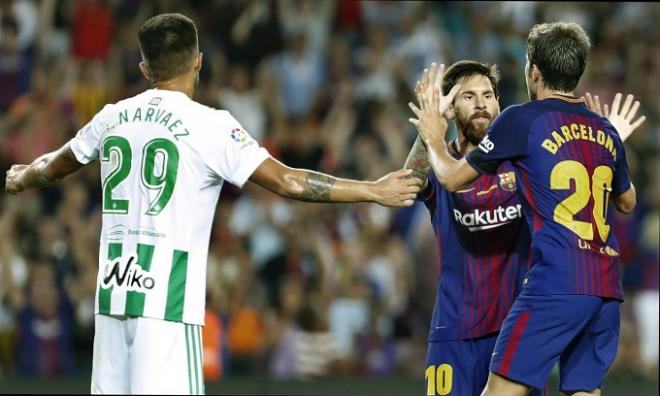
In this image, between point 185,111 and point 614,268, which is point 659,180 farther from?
point 185,111

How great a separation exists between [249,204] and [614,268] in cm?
687

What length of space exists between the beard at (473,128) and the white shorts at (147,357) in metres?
2.11

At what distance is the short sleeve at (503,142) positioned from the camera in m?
5.58

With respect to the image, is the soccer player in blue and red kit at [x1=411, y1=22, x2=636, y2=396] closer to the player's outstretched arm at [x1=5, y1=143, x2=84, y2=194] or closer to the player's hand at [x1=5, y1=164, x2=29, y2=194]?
the player's outstretched arm at [x1=5, y1=143, x2=84, y2=194]

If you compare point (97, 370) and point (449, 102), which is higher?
point (449, 102)

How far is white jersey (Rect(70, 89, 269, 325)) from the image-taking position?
16.9 ft

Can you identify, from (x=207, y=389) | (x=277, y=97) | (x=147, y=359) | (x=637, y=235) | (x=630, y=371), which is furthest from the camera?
(x=277, y=97)

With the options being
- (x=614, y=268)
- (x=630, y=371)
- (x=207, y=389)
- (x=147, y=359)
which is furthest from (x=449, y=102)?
(x=630, y=371)

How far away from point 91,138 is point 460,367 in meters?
2.28

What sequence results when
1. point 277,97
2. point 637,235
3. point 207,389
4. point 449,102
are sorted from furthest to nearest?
1. point 277,97
2. point 637,235
3. point 207,389
4. point 449,102

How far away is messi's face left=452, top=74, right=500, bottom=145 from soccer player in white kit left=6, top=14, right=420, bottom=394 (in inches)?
51.6

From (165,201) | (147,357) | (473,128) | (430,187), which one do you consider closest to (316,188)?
(165,201)

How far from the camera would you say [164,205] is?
517cm

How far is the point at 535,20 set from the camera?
13.6 metres
